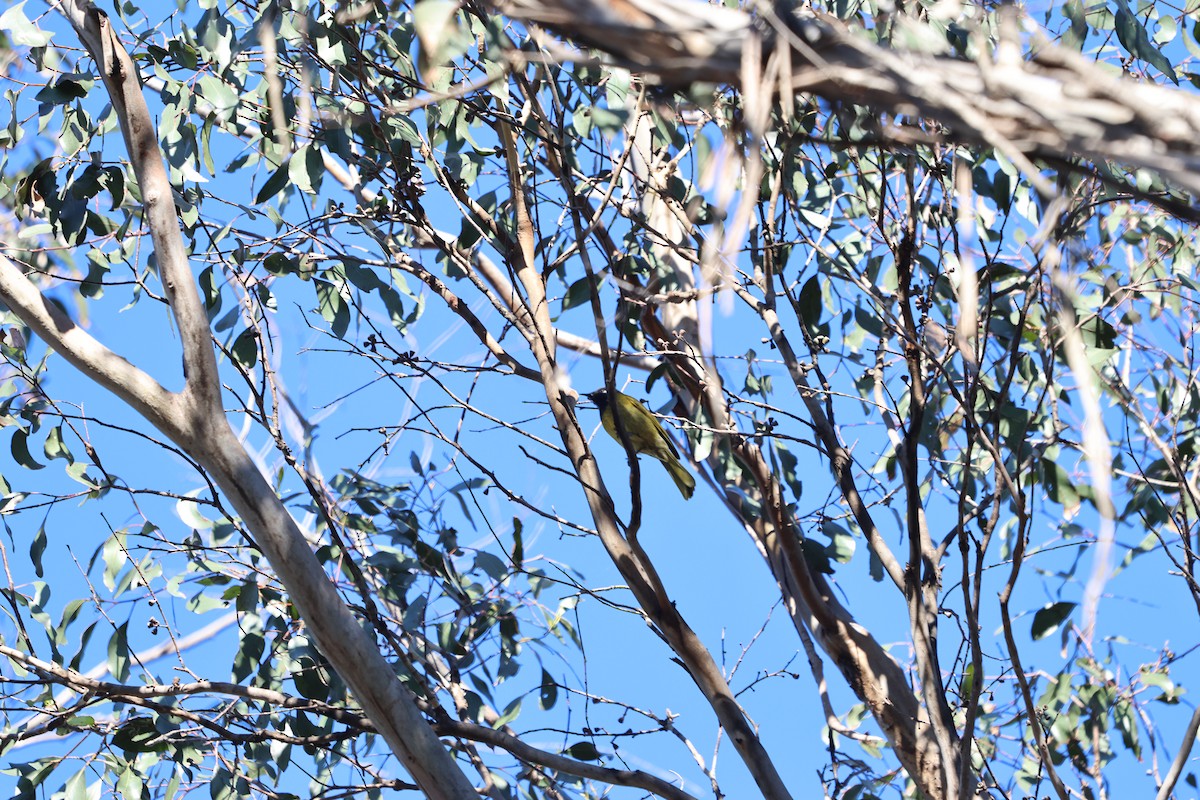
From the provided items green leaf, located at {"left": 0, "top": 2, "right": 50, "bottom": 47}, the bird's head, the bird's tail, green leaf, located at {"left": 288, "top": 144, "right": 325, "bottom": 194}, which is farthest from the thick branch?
the bird's head

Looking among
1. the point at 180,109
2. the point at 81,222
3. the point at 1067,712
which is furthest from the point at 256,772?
the point at 1067,712

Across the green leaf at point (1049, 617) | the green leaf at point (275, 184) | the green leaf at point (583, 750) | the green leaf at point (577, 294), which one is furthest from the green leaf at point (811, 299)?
the green leaf at point (275, 184)

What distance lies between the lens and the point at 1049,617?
2697 mm

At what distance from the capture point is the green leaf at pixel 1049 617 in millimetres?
2676

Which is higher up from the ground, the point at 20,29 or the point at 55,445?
the point at 20,29

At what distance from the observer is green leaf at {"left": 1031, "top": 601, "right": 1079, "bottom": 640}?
2676 mm

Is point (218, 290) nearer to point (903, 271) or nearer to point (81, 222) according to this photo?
point (81, 222)

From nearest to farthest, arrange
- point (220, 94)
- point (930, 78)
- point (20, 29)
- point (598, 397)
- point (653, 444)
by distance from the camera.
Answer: point (930, 78) → point (20, 29) → point (220, 94) → point (653, 444) → point (598, 397)

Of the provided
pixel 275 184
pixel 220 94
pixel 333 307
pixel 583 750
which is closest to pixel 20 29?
pixel 220 94

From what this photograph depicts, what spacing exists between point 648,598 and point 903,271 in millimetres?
862

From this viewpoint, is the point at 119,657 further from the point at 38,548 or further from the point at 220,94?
the point at 220,94

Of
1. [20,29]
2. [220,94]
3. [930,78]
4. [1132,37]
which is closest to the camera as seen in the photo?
[930,78]

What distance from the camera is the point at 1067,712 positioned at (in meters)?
3.70

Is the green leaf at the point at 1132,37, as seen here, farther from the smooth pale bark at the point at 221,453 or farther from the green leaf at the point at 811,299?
the smooth pale bark at the point at 221,453
